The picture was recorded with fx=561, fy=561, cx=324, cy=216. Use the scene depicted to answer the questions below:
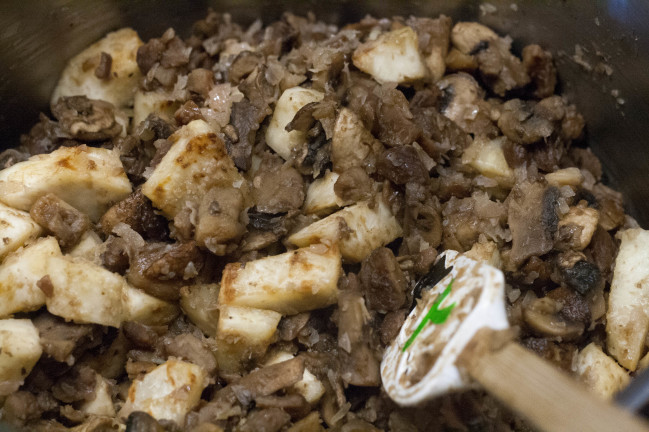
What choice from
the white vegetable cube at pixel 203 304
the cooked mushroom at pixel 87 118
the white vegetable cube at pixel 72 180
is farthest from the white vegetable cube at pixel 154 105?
the white vegetable cube at pixel 203 304

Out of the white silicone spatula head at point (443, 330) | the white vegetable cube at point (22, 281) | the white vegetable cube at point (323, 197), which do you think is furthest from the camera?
the white vegetable cube at point (323, 197)

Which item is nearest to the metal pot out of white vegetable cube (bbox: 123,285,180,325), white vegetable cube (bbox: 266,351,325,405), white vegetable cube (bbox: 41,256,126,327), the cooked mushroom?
the cooked mushroom

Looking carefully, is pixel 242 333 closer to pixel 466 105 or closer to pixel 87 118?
pixel 87 118

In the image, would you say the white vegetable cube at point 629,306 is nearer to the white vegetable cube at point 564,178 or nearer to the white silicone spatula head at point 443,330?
the white vegetable cube at point 564,178

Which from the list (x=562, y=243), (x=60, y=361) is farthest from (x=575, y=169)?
(x=60, y=361)

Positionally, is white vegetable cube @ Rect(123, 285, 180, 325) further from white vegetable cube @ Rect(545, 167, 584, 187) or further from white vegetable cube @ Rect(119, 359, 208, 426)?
white vegetable cube @ Rect(545, 167, 584, 187)

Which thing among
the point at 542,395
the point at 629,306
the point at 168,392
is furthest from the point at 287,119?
the point at 629,306
